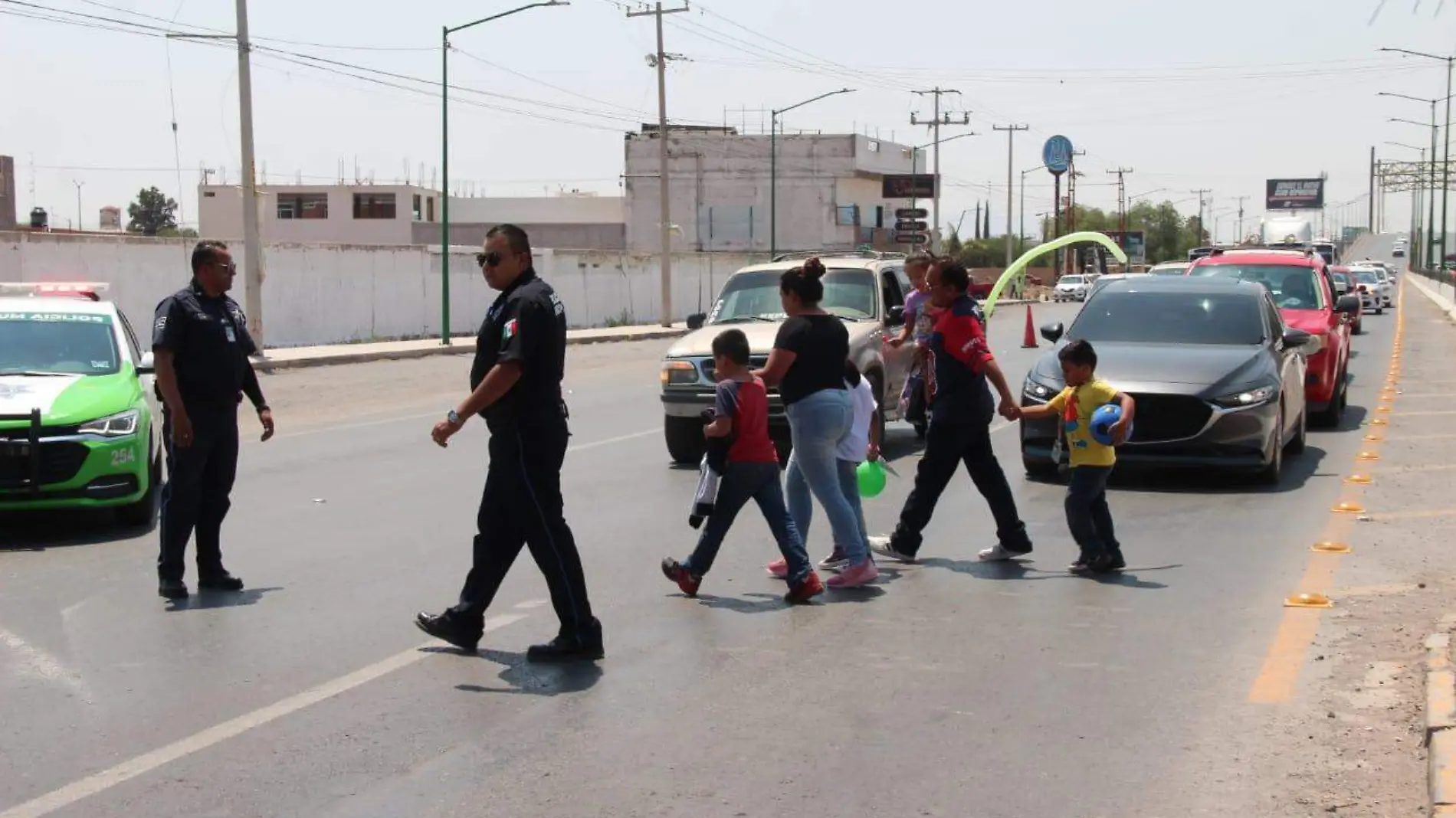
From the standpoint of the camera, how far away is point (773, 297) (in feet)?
50.7

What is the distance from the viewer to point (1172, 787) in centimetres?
547

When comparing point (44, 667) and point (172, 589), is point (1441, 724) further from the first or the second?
point (172, 589)

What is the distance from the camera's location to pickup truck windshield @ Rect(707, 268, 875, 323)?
15.4 m

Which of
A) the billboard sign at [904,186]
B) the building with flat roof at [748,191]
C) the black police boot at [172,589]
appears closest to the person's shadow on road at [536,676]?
the black police boot at [172,589]

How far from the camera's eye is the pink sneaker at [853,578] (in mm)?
8852

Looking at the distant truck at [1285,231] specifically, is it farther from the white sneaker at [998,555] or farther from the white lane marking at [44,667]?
the white lane marking at [44,667]

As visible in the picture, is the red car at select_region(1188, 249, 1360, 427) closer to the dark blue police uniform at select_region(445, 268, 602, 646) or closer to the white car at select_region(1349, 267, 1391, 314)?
the dark blue police uniform at select_region(445, 268, 602, 646)

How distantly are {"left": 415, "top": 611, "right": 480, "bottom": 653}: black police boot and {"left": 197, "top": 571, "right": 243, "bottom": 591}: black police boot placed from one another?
1.88 m

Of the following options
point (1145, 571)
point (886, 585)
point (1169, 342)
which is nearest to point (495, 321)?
point (886, 585)

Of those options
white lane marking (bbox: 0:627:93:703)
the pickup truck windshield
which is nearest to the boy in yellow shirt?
white lane marking (bbox: 0:627:93:703)

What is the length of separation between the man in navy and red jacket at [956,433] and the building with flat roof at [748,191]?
85428 millimetres

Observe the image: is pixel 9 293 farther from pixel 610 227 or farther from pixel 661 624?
pixel 610 227

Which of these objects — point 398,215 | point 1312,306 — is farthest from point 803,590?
point 398,215

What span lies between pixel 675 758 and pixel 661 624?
2207mm
